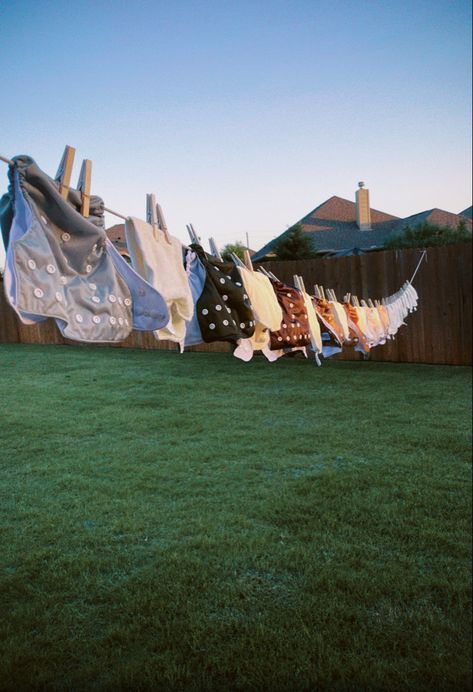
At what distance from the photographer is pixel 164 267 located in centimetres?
110

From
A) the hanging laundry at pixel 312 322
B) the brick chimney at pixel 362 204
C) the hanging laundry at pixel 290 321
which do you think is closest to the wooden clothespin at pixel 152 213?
the hanging laundry at pixel 290 321

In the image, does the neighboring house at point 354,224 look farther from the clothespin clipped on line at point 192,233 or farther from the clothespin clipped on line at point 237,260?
the clothespin clipped on line at point 192,233

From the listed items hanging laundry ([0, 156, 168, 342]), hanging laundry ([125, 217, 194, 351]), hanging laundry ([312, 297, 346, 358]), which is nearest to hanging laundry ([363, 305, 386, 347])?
hanging laundry ([312, 297, 346, 358])

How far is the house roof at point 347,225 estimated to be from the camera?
3.02 m

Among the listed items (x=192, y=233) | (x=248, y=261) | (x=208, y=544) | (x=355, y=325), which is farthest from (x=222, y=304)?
(x=355, y=325)

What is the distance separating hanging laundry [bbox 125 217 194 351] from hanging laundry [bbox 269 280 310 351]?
494mm

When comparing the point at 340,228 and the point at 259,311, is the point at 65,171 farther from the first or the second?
the point at 340,228

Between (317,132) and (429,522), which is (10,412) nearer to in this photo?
(317,132)

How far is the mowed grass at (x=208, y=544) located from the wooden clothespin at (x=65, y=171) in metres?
0.68

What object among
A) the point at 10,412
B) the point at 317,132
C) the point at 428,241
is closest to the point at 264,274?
the point at 317,132

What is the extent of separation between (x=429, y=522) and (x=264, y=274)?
1035mm

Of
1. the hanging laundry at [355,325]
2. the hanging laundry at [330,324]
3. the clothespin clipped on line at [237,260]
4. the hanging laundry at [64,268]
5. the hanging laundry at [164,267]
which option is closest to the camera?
the hanging laundry at [64,268]

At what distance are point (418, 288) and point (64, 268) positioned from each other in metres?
3.70

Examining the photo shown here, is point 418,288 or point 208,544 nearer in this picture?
point 208,544
